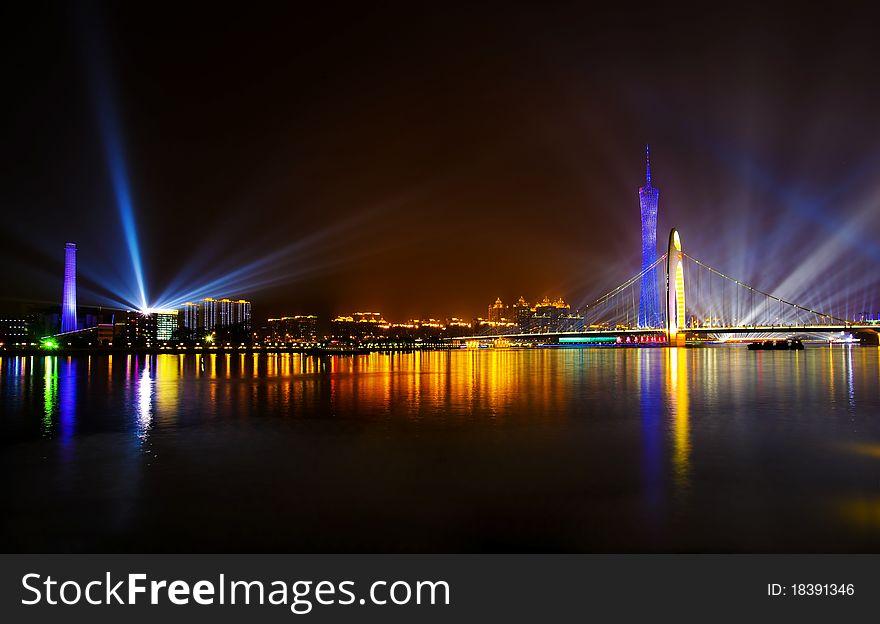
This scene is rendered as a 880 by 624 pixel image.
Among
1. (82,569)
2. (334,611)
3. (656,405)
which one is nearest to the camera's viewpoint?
(334,611)

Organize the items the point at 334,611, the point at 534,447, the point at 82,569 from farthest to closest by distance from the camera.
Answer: the point at 534,447 → the point at 82,569 → the point at 334,611

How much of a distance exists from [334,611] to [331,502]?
2408 mm

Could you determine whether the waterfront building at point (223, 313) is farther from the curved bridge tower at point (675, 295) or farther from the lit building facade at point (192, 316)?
the curved bridge tower at point (675, 295)

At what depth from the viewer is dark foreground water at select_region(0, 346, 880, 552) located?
650 centimetres

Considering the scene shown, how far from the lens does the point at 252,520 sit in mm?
7043

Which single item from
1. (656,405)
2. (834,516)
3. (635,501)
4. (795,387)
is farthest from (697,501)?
(795,387)

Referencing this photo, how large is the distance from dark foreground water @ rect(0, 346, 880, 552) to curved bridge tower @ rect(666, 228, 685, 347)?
67.6 meters

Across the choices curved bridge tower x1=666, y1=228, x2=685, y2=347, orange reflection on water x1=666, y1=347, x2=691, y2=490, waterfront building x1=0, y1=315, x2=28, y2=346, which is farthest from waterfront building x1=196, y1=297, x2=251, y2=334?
orange reflection on water x1=666, y1=347, x2=691, y2=490

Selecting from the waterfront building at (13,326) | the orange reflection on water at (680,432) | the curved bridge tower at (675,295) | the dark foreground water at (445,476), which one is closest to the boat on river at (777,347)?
the curved bridge tower at (675,295)

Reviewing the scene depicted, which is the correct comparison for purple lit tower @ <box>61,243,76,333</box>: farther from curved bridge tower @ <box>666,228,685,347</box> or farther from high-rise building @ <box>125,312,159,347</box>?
curved bridge tower @ <box>666,228,685,347</box>

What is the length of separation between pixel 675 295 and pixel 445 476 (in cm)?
8082

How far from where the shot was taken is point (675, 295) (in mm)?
83938

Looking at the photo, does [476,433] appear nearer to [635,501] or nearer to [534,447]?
[534,447]

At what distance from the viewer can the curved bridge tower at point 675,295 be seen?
83.3m
